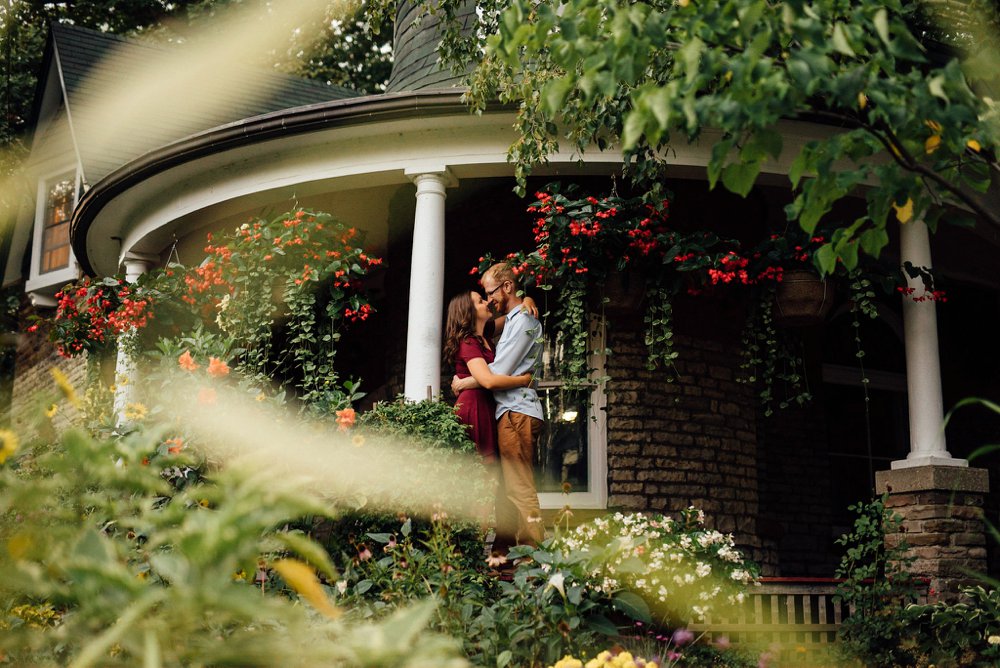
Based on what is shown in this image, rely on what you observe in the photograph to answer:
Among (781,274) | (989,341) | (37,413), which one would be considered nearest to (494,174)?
(781,274)

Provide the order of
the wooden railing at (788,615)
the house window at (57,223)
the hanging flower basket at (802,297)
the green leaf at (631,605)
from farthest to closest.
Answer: the house window at (57,223)
the hanging flower basket at (802,297)
the wooden railing at (788,615)
the green leaf at (631,605)

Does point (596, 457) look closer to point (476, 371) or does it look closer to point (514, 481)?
point (514, 481)

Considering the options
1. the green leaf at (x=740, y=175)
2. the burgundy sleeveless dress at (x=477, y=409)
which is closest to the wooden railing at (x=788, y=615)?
the burgundy sleeveless dress at (x=477, y=409)

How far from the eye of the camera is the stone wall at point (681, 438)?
23.4ft

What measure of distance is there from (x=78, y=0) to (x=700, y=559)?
1825 cm

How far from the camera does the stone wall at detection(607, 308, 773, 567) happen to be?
713 cm

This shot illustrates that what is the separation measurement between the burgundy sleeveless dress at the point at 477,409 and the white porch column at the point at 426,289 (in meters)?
0.33

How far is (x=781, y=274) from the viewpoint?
6.38m

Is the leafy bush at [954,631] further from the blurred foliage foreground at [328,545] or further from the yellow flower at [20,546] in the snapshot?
the yellow flower at [20,546]

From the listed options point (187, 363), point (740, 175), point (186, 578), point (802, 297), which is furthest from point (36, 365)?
point (186, 578)

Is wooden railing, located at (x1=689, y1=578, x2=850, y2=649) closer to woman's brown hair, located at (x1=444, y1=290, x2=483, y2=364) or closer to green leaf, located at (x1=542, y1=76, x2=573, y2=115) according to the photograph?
woman's brown hair, located at (x1=444, y1=290, x2=483, y2=364)

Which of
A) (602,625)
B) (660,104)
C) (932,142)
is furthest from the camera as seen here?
(602,625)

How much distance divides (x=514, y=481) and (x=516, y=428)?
0.29m

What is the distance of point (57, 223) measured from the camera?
13.4m
